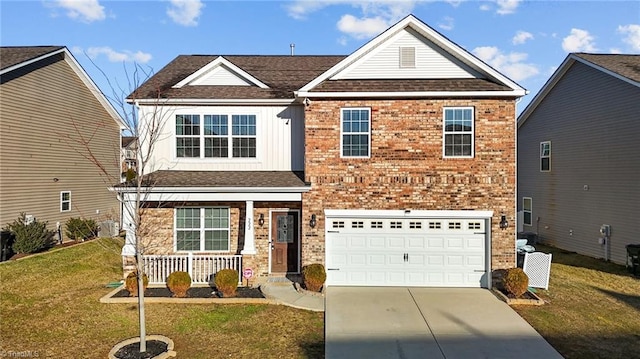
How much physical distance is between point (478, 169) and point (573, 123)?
956 centimetres

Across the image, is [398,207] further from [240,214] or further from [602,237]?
[602,237]

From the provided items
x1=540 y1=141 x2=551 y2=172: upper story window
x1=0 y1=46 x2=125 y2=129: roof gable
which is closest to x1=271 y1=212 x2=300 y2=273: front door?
x1=0 y1=46 x2=125 y2=129: roof gable

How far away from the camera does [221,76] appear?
1387cm

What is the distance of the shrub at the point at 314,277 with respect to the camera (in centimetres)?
1077

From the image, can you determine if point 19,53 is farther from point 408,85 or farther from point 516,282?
point 516,282

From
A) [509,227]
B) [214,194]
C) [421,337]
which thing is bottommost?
[421,337]

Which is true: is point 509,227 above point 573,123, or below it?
below

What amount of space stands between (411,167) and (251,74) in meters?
7.14

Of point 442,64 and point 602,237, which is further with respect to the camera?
point 602,237

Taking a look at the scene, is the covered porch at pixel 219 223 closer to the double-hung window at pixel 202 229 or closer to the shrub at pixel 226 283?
the double-hung window at pixel 202 229

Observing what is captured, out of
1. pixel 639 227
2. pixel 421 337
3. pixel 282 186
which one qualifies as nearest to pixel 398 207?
pixel 282 186

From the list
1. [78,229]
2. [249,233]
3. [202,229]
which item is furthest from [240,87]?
[78,229]

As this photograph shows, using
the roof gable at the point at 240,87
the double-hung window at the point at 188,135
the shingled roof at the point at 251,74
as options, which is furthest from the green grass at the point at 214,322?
the shingled roof at the point at 251,74

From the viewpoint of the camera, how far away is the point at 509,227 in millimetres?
11359
